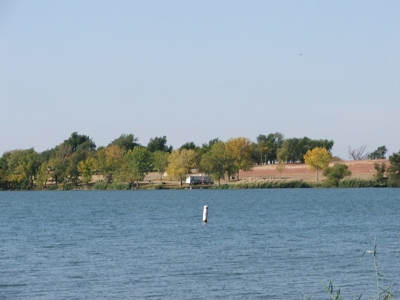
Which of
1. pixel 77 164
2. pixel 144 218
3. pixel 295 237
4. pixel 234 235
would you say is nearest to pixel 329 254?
pixel 295 237

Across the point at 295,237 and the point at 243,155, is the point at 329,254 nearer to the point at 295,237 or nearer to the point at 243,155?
the point at 295,237

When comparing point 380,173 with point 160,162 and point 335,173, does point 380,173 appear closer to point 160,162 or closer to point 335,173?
point 335,173

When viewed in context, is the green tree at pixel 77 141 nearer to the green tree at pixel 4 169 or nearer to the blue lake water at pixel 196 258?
the green tree at pixel 4 169

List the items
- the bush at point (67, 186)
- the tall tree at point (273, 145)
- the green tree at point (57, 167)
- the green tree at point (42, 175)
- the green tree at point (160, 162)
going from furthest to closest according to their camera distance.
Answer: the tall tree at point (273, 145)
the bush at point (67, 186)
the green tree at point (160, 162)
the green tree at point (57, 167)
the green tree at point (42, 175)

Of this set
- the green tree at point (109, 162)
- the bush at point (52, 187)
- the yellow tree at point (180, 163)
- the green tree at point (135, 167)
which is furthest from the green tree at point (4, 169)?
the yellow tree at point (180, 163)

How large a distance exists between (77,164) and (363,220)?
8963 centimetres

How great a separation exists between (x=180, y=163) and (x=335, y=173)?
1036 inches

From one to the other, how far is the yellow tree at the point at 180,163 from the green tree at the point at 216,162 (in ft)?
15.9

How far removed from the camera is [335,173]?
117 metres

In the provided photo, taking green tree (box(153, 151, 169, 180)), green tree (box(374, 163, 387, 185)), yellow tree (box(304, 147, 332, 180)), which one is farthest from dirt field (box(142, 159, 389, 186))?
green tree (box(374, 163, 387, 185))

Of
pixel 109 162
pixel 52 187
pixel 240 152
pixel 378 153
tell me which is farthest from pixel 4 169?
pixel 378 153

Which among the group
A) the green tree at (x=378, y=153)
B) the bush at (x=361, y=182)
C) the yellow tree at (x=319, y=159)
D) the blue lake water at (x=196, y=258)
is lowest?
the blue lake water at (x=196, y=258)

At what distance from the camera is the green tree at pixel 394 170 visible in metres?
107

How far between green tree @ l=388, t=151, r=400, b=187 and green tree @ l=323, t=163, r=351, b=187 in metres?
7.08
